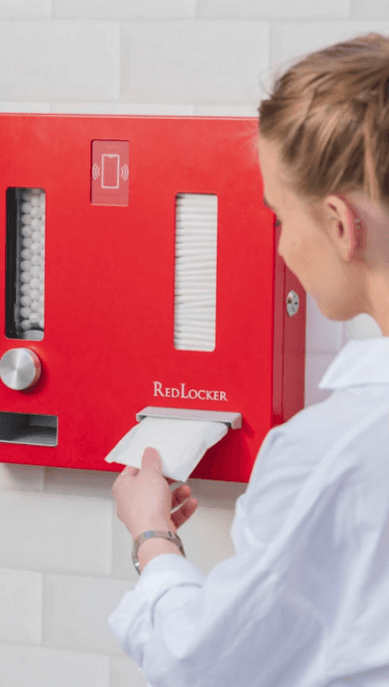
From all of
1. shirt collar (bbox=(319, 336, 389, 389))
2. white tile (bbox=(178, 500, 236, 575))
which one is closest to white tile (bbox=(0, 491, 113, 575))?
white tile (bbox=(178, 500, 236, 575))

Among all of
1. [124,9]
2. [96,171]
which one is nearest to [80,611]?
[96,171]

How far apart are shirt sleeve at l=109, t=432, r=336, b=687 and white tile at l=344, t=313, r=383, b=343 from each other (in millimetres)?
516

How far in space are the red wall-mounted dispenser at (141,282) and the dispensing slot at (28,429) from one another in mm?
26

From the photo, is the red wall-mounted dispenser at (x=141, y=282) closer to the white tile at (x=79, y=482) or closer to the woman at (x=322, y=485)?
the white tile at (x=79, y=482)

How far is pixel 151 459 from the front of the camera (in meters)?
0.99

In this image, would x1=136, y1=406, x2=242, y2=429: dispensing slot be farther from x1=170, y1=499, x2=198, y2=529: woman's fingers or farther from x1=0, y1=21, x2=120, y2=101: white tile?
x1=0, y1=21, x2=120, y2=101: white tile

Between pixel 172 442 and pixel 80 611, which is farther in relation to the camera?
pixel 80 611

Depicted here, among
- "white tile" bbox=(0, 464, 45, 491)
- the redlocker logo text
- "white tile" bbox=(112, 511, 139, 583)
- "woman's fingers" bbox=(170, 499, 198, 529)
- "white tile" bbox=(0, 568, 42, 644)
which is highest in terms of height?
the redlocker logo text

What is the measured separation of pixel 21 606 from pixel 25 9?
89 cm

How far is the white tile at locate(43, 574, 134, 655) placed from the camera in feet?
4.31

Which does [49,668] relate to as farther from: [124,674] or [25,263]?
[25,263]

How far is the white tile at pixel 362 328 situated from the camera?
1.18 meters

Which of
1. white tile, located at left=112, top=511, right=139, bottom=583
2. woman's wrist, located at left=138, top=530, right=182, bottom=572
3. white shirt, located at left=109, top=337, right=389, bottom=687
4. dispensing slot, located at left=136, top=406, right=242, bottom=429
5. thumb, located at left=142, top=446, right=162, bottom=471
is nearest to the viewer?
white shirt, located at left=109, top=337, right=389, bottom=687

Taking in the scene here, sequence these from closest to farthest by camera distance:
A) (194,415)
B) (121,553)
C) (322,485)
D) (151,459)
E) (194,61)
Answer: (322,485), (151,459), (194,415), (194,61), (121,553)
